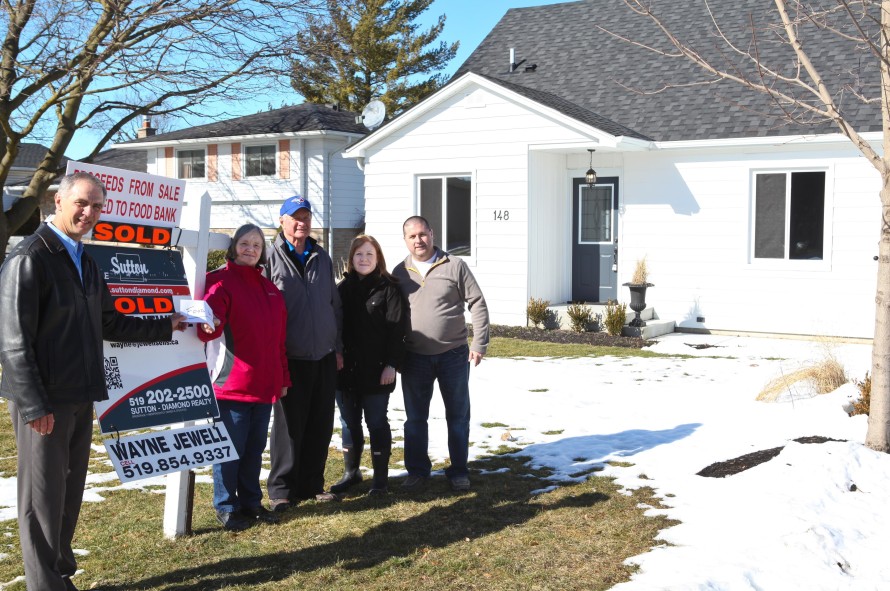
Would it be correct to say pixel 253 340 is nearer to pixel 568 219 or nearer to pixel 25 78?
pixel 25 78

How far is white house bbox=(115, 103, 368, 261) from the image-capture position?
2550cm

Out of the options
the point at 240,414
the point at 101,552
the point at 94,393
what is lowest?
the point at 101,552

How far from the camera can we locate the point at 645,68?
16.9 metres

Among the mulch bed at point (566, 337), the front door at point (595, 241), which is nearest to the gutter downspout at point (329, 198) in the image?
the front door at point (595, 241)

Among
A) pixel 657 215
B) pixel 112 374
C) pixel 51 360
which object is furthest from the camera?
pixel 657 215

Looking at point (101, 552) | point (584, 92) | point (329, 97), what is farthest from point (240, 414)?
point (329, 97)

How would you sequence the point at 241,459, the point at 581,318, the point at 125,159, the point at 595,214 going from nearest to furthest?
the point at 241,459, the point at 581,318, the point at 595,214, the point at 125,159

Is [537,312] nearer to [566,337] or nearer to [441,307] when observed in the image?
[566,337]

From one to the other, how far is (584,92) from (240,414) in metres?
13.4

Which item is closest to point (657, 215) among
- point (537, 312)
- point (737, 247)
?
point (737, 247)

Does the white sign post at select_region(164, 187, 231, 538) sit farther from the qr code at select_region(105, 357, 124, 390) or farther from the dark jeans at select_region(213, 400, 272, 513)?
the qr code at select_region(105, 357, 124, 390)

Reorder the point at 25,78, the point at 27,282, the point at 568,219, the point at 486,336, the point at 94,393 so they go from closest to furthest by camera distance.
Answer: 1. the point at 27,282
2. the point at 94,393
3. the point at 486,336
4. the point at 25,78
5. the point at 568,219

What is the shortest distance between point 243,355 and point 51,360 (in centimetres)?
142

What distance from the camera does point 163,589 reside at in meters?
4.35
